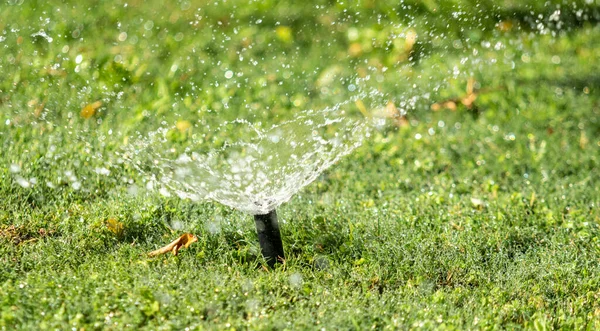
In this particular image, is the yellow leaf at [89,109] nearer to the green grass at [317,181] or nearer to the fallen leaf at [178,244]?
the green grass at [317,181]

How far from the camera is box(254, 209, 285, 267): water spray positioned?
317 centimetres

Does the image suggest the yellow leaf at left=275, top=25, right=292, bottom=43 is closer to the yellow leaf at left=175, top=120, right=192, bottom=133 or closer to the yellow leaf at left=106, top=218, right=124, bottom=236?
the yellow leaf at left=175, top=120, right=192, bottom=133

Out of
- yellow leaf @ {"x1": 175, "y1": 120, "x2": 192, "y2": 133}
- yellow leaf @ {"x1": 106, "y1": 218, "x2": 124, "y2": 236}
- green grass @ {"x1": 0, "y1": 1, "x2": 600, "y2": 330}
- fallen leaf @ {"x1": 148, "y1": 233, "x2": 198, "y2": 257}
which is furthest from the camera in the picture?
yellow leaf @ {"x1": 175, "y1": 120, "x2": 192, "y2": 133}

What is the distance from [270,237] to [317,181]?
1.15 metres

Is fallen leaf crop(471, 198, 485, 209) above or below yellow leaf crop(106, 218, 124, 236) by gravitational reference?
below

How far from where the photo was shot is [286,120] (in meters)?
4.90

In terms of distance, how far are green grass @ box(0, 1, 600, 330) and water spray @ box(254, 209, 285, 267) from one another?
0.25ft

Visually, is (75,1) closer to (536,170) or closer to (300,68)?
(300,68)

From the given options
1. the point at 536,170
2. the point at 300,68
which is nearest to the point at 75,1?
the point at 300,68

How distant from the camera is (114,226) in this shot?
346cm

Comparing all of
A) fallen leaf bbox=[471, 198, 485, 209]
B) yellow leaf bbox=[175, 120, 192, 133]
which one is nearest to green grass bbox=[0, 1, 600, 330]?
fallen leaf bbox=[471, 198, 485, 209]

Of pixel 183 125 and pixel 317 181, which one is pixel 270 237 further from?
pixel 183 125

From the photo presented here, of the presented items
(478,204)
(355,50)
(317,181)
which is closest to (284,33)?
(355,50)

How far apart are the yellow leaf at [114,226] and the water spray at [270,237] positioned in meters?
0.70
